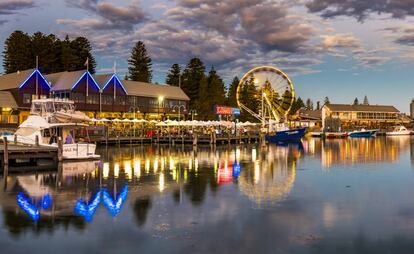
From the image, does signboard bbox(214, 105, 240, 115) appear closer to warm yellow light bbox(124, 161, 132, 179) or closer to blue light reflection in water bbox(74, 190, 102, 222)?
warm yellow light bbox(124, 161, 132, 179)

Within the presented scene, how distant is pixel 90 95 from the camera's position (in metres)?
80.9

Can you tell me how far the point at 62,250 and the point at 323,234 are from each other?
27.6 ft

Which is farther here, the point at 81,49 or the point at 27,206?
the point at 81,49

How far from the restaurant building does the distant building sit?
247 feet

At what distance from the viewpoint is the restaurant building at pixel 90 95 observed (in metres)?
73.8

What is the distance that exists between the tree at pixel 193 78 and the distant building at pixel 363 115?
169 feet

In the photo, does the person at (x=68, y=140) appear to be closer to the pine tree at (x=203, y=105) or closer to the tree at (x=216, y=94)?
the pine tree at (x=203, y=105)

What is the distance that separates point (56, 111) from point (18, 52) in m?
75.7

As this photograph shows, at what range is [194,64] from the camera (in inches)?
4993

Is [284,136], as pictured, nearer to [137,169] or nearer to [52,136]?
[52,136]

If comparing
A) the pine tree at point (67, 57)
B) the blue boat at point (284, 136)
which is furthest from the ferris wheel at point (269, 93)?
the pine tree at point (67, 57)

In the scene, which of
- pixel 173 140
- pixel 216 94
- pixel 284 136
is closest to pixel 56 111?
pixel 173 140

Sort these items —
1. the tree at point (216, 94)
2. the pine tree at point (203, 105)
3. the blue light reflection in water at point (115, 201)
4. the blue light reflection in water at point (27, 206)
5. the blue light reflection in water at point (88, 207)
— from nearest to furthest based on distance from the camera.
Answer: the blue light reflection in water at point (27, 206) → the blue light reflection in water at point (88, 207) → the blue light reflection in water at point (115, 201) → the pine tree at point (203, 105) → the tree at point (216, 94)

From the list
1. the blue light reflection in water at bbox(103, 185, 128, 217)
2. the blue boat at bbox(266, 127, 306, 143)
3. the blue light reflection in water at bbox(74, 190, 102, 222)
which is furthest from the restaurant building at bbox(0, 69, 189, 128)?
the blue light reflection in water at bbox(74, 190, 102, 222)
